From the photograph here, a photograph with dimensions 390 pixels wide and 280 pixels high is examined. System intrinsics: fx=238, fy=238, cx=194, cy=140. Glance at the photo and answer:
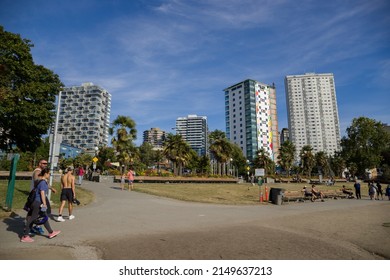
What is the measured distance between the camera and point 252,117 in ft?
392

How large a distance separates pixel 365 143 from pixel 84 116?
5527 inches

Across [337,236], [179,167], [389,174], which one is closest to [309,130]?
[389,174]

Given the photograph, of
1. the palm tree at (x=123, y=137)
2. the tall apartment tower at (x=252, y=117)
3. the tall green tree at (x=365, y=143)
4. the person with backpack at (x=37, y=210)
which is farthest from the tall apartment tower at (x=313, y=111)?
the person with backpack at (x=37, y=210)

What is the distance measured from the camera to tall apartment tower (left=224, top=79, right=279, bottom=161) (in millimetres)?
119312

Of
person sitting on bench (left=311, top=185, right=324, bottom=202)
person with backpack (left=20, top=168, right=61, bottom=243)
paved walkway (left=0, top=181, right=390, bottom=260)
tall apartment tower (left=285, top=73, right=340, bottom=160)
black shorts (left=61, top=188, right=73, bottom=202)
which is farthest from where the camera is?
tall apartment tower (left=285, top=73, right=340, bottom=160)

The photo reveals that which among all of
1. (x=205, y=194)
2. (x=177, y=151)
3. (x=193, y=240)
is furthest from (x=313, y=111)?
(x=193, y=240)

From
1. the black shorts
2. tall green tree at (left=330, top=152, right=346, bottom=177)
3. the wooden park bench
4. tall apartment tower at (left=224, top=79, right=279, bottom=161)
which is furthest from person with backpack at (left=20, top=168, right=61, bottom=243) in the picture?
tall apartment tower at (left=224, top=79, right=279, bottom=161)

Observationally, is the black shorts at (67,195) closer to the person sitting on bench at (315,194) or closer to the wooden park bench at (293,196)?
the wooden park bench at (293,196)

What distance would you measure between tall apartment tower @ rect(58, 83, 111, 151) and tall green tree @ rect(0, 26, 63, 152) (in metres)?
125

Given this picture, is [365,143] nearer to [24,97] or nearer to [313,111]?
[24,97]

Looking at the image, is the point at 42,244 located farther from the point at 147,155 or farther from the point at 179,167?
the point at 147,155

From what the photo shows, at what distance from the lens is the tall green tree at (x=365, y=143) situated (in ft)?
185

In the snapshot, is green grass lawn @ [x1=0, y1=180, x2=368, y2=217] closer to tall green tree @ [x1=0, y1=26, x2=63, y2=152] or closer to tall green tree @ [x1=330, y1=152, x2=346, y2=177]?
tall green tree @ [x1=0, y1=26, x2=63, y2=152]

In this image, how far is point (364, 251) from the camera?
502 cm
